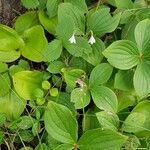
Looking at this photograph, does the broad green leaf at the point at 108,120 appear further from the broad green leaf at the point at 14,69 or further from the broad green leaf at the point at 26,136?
the broad green leaf at the point at 14,69

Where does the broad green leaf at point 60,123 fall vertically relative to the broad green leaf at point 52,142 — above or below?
above

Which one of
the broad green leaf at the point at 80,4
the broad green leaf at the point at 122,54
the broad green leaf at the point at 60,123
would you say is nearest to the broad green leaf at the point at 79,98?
the broad green leaf at the point at 60,123

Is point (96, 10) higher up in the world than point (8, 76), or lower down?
higher up

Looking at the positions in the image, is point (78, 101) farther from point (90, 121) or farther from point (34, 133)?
point (34, 133)

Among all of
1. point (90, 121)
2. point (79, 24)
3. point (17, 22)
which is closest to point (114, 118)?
point (90, 121)

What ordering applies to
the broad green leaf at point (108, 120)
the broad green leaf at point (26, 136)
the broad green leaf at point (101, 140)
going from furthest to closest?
the broad green leaf at point (26, 136) < the broad green leaf at point (108, 120) < the broad green leaf at point (101, 140)
